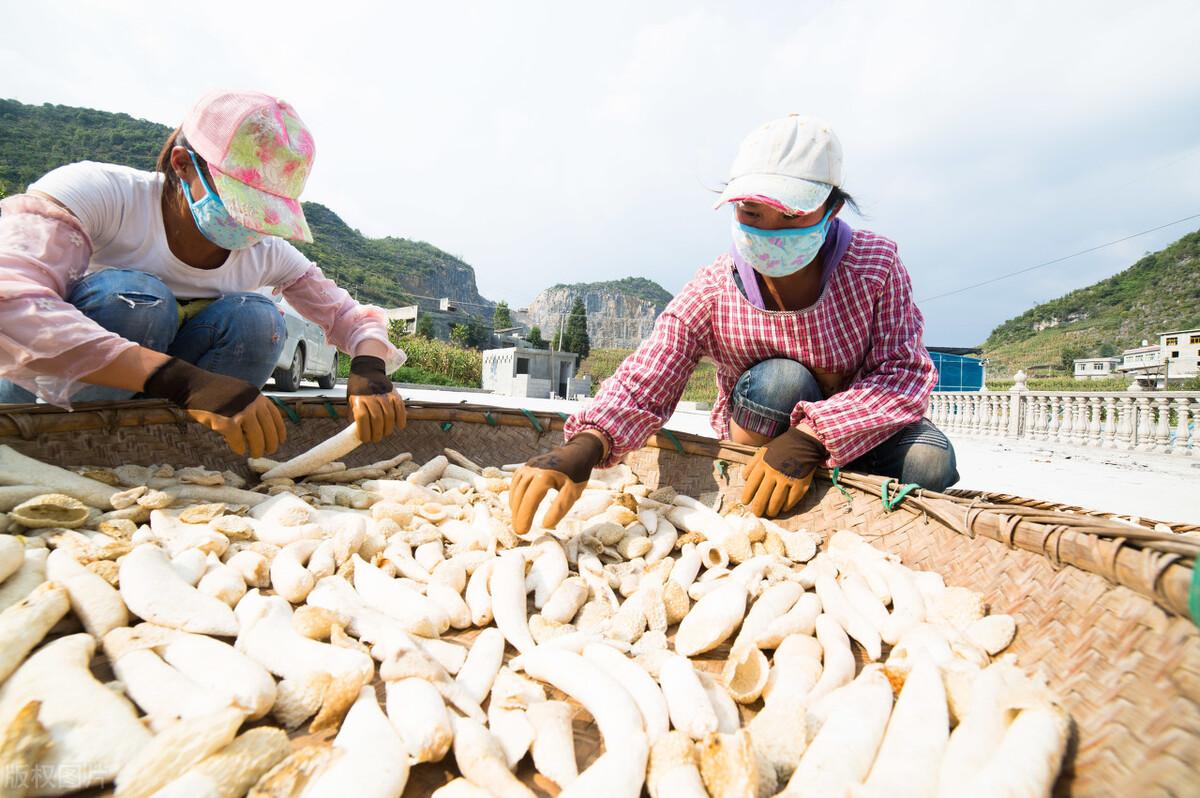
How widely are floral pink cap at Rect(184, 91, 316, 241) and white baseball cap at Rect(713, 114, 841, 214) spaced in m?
0.96

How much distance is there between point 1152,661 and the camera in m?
0.60

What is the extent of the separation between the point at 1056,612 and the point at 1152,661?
20cm

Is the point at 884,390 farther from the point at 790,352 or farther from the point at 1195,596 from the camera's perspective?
the point at 1195,596

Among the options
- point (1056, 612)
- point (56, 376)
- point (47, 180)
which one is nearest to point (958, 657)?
point (1056, 612)

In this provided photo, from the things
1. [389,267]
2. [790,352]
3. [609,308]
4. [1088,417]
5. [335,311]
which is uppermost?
[389,267]

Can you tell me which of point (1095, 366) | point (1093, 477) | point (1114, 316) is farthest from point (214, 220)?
point (1114, 316)

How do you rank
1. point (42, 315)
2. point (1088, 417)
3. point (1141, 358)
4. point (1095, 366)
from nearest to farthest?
point (42, 315) < point (1088, 417) < point (1141, 358) < point (1095, 366)

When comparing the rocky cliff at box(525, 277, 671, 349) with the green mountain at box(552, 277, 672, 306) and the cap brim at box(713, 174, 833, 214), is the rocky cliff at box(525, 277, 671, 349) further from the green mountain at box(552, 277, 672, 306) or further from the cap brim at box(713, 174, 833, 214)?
the cap brim at box(713, 174, 833, 214)

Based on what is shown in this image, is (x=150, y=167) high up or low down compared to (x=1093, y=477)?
up

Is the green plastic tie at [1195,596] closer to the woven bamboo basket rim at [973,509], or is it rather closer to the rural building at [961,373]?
the woven bamboo basket rim at [973,509]

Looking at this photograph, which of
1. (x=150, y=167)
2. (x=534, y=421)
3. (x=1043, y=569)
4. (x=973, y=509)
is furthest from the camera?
(x=150, y=167)

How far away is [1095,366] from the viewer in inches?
1670

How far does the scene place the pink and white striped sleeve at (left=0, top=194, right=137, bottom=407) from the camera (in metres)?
1.15

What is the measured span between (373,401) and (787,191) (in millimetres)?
1142
